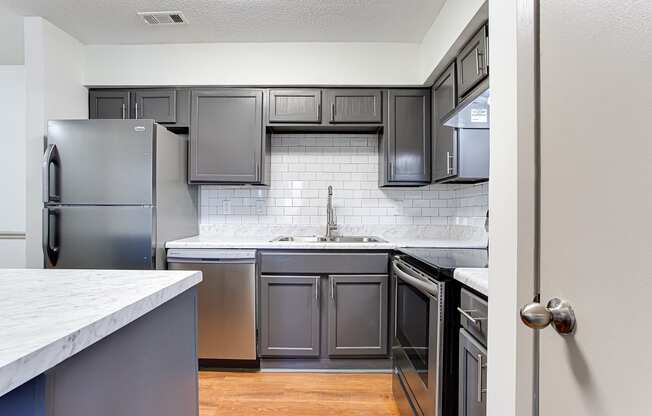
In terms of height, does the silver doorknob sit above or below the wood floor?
above

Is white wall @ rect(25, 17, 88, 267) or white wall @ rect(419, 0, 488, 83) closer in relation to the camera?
white wall @ rect(419, 0, 488, 83)

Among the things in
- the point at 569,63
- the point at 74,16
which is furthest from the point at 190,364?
the point at 74,16

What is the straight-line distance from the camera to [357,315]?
2533mm

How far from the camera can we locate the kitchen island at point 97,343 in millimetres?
529

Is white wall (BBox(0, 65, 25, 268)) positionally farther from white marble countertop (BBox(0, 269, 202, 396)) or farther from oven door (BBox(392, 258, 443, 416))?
oven door (BBox(392, 258, 443, 416))

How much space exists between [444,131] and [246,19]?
1.60 meters

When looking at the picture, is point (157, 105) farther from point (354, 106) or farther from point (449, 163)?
point (449, 163)

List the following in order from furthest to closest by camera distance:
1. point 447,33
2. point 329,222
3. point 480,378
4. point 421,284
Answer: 1. point 329,222
2. point 447,33
3. point 421,284
4. point 480,378

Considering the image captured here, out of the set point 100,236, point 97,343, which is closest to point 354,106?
point 100,236

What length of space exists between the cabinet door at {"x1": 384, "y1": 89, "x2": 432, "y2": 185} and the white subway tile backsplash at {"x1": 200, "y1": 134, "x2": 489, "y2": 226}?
33 centimetres

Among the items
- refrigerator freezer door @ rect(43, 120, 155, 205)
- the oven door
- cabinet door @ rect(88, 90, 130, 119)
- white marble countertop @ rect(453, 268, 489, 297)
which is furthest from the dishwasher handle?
white marble countertop @ rect(453, 268, 489, 297)

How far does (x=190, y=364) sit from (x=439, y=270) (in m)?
0.97

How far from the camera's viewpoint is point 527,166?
2.38 ft

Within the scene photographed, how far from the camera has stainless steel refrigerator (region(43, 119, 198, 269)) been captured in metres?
2.39
